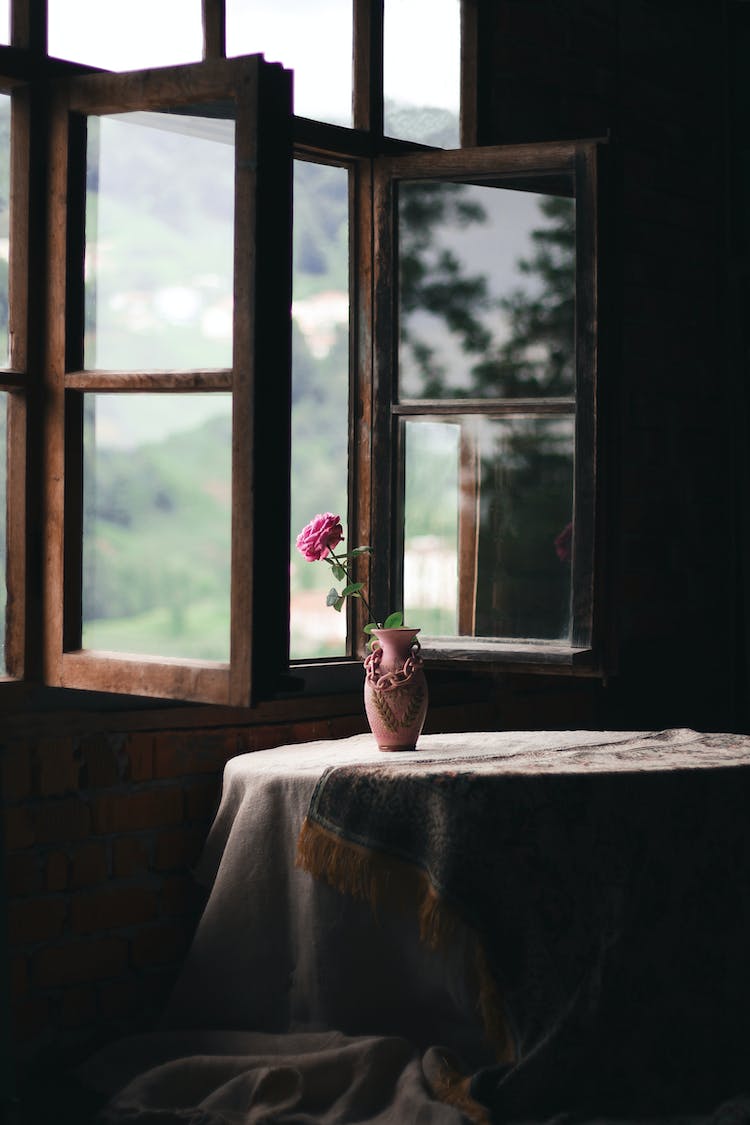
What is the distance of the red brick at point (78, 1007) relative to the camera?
298 centimetres

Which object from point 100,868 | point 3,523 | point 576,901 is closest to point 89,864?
point 100,868

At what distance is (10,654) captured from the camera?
2.88 meters

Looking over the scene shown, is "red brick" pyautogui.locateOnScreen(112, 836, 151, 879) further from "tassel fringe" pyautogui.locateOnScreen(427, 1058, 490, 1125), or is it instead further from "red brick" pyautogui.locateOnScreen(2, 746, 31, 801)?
"tassel fringe" pyautogui.locateOnScreen(427, 1058, 490, 1125)

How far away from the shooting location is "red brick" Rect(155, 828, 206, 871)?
316 centimetres

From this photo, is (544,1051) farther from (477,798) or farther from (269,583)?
(269,583)

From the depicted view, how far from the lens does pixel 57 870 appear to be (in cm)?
298

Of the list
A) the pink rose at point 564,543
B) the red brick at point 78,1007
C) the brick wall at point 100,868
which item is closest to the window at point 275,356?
the pink rose at point 564,543

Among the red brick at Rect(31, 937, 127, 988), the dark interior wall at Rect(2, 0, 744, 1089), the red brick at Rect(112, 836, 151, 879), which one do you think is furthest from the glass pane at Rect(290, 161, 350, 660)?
the red brick at Rect(31, 937, 127, 988)

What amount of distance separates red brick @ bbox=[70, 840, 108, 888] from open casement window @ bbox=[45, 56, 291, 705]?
470 mm

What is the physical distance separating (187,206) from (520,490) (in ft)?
3.91

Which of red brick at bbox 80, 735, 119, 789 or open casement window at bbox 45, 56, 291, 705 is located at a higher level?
open casement window at bbox 45, 56, 291, 705

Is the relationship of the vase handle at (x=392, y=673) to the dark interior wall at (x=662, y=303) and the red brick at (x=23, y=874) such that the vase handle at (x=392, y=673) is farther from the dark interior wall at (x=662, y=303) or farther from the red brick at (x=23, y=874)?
the dark interior wall at (x=662, y=303)

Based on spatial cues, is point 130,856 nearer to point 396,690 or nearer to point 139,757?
point 139,757

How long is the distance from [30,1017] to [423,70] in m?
2.53
